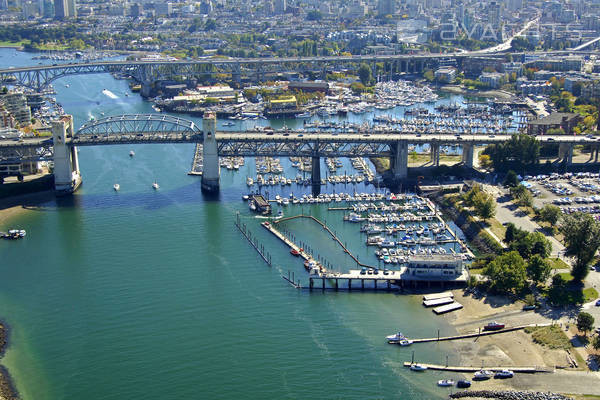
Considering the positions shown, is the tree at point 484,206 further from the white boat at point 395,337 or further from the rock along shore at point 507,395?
the rock along shore at point 507,395

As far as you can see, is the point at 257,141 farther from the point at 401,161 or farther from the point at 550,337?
the point at 550,337

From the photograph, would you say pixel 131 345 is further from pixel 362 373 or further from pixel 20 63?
pixel 20 63

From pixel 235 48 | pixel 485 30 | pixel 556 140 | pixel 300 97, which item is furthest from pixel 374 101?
pixel 485 30

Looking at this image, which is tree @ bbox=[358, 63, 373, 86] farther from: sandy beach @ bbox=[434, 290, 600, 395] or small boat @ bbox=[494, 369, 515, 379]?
small boat @ bbox=[494, 369, 515, 379]

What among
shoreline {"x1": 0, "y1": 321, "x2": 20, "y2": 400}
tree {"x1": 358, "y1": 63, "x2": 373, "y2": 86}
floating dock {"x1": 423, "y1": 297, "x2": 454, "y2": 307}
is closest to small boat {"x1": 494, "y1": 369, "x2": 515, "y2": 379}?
floating dock {"x1": 423, "y1": 297, "x2": 454, "y2": 307}

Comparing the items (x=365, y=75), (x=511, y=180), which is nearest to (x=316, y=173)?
(x=511, y=180)
